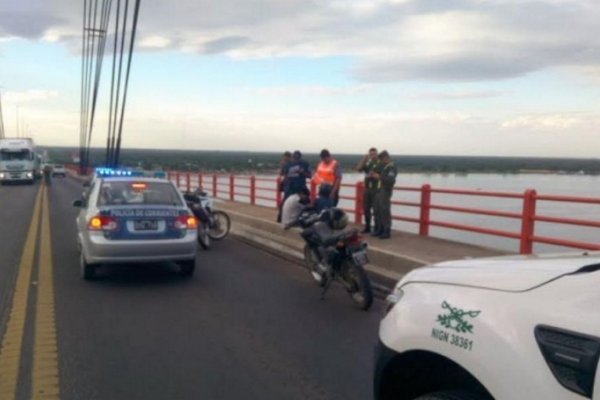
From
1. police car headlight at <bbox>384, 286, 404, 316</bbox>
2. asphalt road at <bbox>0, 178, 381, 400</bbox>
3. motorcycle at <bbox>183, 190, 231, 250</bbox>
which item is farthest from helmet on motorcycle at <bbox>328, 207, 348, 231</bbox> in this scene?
police car headlight at <bbox>384, 286, 404, 316</bbox>

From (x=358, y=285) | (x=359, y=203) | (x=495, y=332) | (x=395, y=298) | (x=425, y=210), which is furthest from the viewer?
(x=359, y=203)

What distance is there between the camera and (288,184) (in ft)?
52.2

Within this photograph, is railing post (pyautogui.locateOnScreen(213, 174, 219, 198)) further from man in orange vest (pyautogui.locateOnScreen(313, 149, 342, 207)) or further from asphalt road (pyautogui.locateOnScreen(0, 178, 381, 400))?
asphalt road (pyautogui.locateOnScreen(0, 178, 381, 400))

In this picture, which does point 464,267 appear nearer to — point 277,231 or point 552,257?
point 552,257

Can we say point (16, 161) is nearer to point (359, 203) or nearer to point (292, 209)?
point (359, 203)

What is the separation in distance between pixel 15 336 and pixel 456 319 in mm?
4984

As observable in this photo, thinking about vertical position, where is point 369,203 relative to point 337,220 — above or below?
below

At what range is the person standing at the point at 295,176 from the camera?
51.8ft

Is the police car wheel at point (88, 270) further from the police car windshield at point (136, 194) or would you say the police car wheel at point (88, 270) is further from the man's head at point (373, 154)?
the man's head at point (373, 154)

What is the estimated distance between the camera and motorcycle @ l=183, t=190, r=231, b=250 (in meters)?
13.5

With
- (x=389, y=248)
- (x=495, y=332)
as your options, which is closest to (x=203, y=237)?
(x=389, y=248)

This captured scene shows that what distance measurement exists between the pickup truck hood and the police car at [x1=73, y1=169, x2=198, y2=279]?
6.79m

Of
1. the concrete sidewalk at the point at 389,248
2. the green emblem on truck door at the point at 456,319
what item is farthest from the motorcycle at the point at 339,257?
the green emblem on truck door at the point at 456,319

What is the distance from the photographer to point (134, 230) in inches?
376
